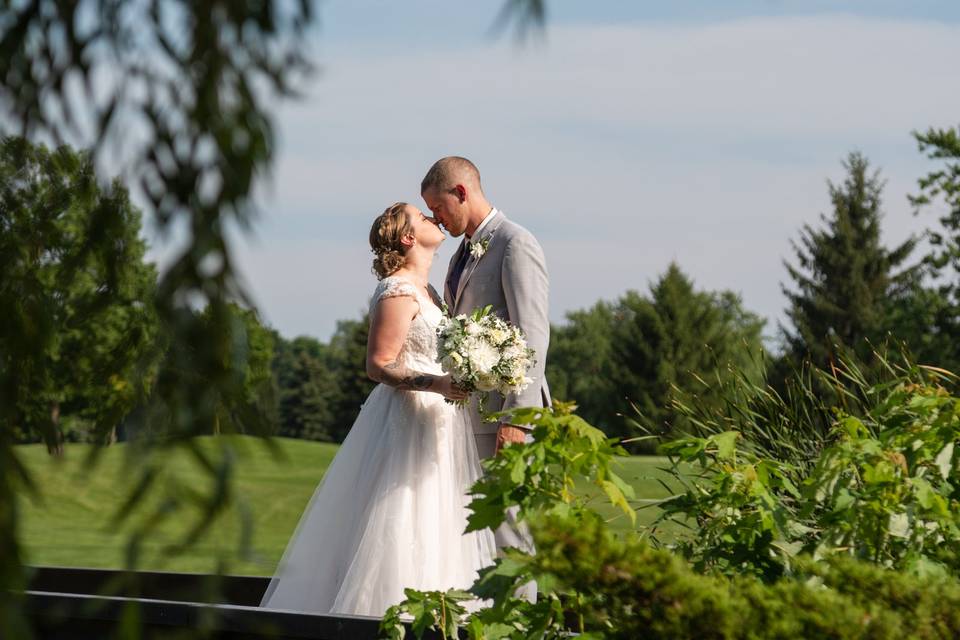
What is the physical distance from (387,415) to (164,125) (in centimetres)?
349

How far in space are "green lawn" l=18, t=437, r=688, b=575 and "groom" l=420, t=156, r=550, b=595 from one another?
0.58 m

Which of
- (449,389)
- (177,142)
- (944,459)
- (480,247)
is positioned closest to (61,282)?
(177,142)

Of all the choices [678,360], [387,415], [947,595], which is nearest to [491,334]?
[387,415]

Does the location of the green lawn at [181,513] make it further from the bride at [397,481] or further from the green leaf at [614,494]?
the green leaf at [614,494]

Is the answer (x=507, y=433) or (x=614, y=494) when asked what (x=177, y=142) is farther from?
(x=507, y=433)

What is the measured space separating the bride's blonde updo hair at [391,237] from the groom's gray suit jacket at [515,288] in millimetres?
311

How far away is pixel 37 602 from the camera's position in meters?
3.61

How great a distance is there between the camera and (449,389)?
457 centimetres

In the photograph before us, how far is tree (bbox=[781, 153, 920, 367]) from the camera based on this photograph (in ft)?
148

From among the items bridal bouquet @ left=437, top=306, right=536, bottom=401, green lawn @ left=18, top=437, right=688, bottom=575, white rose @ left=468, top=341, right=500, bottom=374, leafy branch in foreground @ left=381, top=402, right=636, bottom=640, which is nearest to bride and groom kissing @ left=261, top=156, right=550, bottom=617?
bridal bouquet @ left=437, top=306, right=536, bottom=401

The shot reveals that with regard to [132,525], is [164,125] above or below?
above

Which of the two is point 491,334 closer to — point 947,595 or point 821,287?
point 947,595

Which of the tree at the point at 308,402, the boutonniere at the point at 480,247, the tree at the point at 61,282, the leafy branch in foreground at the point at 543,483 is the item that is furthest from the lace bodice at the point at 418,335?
the tree at the point at 308,402

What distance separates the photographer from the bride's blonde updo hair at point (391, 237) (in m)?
4.82
